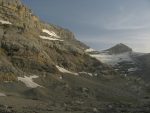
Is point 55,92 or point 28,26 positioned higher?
point 28,26

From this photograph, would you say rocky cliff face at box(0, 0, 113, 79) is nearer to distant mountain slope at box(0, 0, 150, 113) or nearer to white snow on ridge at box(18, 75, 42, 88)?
distant mountain slope at box(0, 0, 150, 113)

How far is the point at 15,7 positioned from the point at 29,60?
31.3 m

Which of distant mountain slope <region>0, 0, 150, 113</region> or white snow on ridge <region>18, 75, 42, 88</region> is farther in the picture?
white snow on ridge <region>18, 75, 42, 88</region>

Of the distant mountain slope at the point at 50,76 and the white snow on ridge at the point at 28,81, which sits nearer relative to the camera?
the distant mountain slope at the point at 50,76

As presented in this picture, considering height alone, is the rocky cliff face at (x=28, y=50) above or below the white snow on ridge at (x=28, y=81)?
above

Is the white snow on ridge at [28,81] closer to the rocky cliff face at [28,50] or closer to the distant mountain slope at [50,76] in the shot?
the distant mountain slope at [50,76]

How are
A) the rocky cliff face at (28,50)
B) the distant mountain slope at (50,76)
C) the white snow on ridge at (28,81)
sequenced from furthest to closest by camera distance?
the rocky cliff face at (28,50) → the white snow on ridge at (28,81) → the distant mountain slope at (50,76)

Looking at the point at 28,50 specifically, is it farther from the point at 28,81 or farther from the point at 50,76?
the point at 28,81

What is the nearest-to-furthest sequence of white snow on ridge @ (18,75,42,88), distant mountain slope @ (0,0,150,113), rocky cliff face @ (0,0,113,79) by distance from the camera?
distant mountain slope @ (0,0,150,113)
white snow on ridge @ (18,75,42,88)
rocky cliff face @ (0,0,113,79)

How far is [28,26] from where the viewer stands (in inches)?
6117

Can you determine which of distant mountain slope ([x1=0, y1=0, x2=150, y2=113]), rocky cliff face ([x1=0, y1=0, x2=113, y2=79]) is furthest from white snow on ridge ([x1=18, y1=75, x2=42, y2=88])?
rocky cliff face ([x1=0, y1=0, x2=113, y2=79])

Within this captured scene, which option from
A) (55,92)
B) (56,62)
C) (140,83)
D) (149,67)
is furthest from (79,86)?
(149,67)

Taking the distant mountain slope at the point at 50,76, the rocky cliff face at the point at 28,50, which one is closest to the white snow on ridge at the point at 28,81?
the distant mountain slope at the point at 50,76

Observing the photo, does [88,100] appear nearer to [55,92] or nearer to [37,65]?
[55,92]
